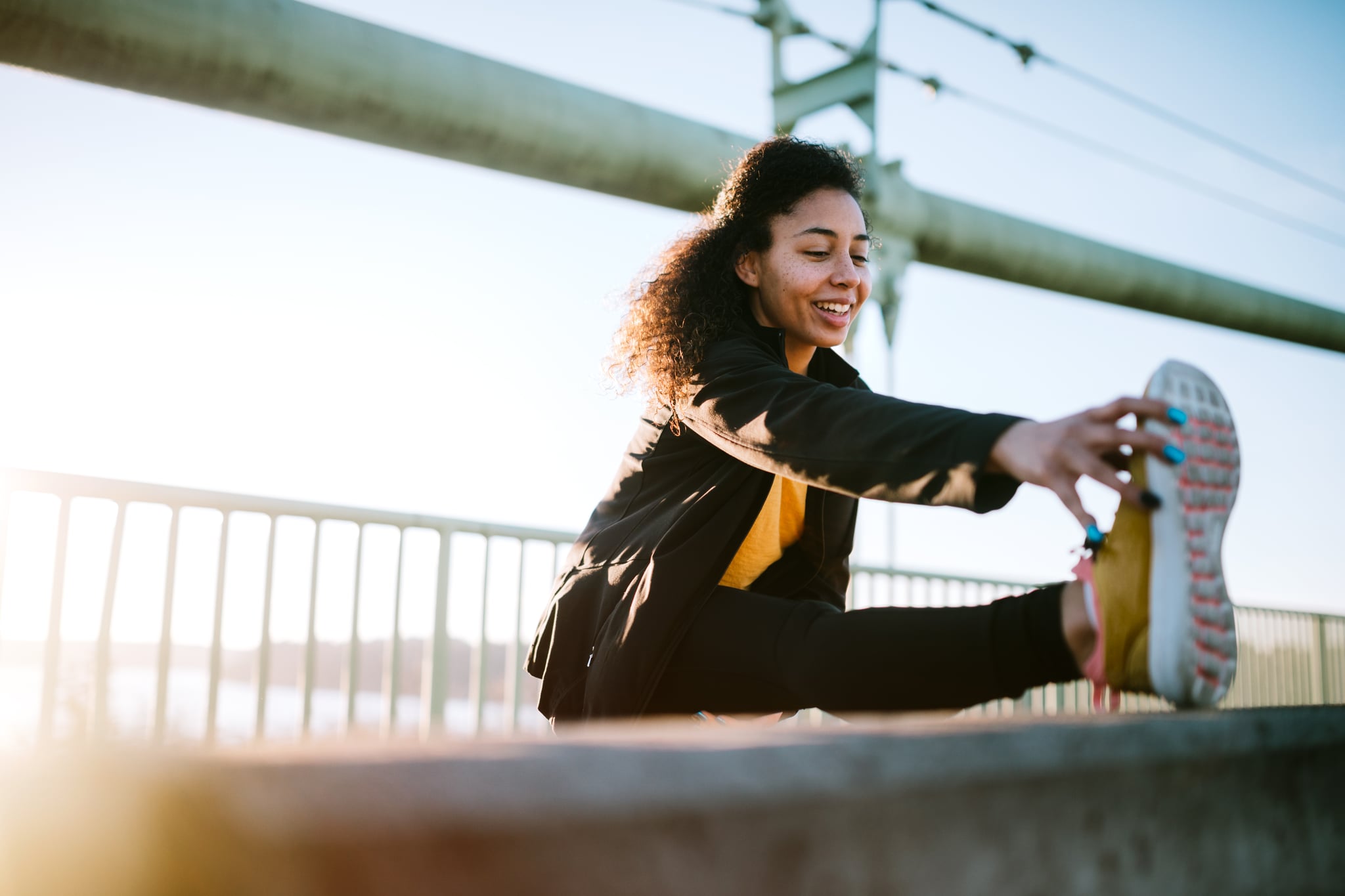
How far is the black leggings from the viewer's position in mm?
1405

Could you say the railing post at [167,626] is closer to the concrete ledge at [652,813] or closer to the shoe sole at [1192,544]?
the concrete ledge at [652,813]

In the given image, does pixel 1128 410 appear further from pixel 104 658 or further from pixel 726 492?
pixel 104 658

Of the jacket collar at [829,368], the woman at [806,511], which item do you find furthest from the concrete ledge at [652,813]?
the jacket collar at [829,368]

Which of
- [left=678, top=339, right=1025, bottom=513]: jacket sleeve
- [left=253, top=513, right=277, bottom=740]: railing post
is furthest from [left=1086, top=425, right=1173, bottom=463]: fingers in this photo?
[left=253, top=513, right=277, bottom=740]: railing post

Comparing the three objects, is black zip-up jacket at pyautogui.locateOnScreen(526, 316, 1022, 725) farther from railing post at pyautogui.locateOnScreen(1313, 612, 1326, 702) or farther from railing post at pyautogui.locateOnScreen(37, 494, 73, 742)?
railing post at pyautogui.locateOnScreen(1313, 612, 1326, 702)

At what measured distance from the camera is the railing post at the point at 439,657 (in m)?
3.04

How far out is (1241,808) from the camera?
0.95m

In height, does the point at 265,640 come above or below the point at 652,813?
below

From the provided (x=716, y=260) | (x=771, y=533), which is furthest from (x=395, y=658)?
(x=716, y=260)

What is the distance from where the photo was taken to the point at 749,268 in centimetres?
238

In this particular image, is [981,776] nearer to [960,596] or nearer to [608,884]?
[608,884]

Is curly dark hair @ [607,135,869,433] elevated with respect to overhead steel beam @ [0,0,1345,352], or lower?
lower

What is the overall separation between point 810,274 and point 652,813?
1893 mm

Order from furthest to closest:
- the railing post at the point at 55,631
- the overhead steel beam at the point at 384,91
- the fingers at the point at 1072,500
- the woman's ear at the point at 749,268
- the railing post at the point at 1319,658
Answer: the railing post at the point at 1319,658, the overhead steel beam at the point at 384,91, the woman's ear at the point at 749,268, the railing post at the point at 55,631, the fingers at the point at 1072,500
